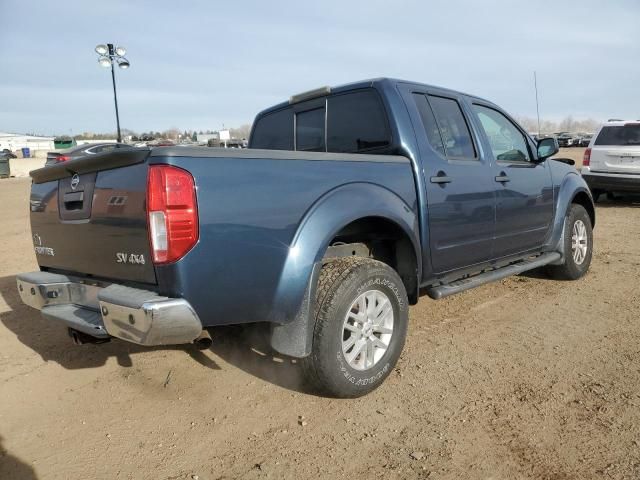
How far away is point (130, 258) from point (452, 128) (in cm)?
270

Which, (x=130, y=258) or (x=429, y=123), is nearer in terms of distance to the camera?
(x=130, y=258)

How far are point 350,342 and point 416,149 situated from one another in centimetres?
144

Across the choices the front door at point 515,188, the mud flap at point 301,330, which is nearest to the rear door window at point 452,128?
the front door at point 515,188

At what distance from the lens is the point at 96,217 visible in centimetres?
258

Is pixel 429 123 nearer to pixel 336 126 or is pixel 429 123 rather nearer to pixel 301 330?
pixel 336 126

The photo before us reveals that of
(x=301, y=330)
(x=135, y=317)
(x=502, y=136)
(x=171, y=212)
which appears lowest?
(x=301, y=330)

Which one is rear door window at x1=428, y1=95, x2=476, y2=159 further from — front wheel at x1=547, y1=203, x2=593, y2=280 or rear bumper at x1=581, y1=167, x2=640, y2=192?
rear bumper at x1=581, y1=167, x2=640, y2=192

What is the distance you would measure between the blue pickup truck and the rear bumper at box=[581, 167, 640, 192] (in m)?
7.12

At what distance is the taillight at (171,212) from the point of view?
2195 millimetres

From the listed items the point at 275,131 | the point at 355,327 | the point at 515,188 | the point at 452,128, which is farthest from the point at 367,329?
the point at 275,131

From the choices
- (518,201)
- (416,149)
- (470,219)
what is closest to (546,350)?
(470,219)

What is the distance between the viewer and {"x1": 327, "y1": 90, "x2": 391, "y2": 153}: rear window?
353cm

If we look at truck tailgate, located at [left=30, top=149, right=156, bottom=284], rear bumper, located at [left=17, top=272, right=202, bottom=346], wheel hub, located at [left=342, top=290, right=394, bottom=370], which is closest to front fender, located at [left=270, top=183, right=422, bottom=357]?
wheel hub, located at [left=342, top=290, right=394, bottom=370]

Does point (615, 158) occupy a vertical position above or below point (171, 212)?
above
